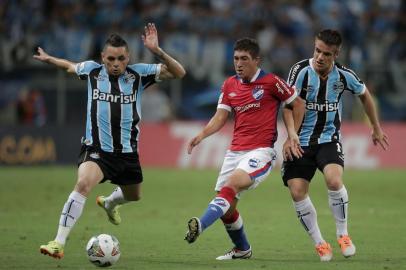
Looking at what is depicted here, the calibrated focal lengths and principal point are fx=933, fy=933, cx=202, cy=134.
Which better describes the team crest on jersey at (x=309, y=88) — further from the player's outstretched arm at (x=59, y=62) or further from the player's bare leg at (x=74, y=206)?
the player's outstretched arm at (x=59, y=62)

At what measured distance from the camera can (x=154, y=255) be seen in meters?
10.0

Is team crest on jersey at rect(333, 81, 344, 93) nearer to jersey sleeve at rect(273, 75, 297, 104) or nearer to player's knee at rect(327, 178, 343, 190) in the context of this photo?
jersey sleeve at rect(273, 75, 297, 104)

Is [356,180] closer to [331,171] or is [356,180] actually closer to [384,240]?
[384,240]

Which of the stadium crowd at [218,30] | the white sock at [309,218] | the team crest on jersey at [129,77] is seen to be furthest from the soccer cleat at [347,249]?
the stadium crowd at [218,30]

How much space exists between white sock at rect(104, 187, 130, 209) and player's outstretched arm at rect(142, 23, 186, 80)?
69.8 inches

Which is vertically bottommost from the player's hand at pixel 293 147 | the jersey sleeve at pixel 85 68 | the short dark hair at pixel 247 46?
the player's hand at pixel 293 147

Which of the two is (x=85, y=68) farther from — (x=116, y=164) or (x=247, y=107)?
(x=247, y=107)

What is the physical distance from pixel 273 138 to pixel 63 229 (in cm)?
240

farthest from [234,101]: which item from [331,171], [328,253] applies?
[328,253]

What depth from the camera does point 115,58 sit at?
10.1 metres

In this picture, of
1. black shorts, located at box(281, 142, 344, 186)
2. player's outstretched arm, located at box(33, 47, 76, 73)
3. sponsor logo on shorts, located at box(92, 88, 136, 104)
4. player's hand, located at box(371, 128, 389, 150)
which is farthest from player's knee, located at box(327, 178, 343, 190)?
player's outstretched arm, located at box(33, 47, 76, 73)

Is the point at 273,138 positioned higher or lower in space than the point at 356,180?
higher

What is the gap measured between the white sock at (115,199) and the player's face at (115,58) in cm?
185

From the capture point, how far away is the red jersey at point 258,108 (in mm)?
9828
